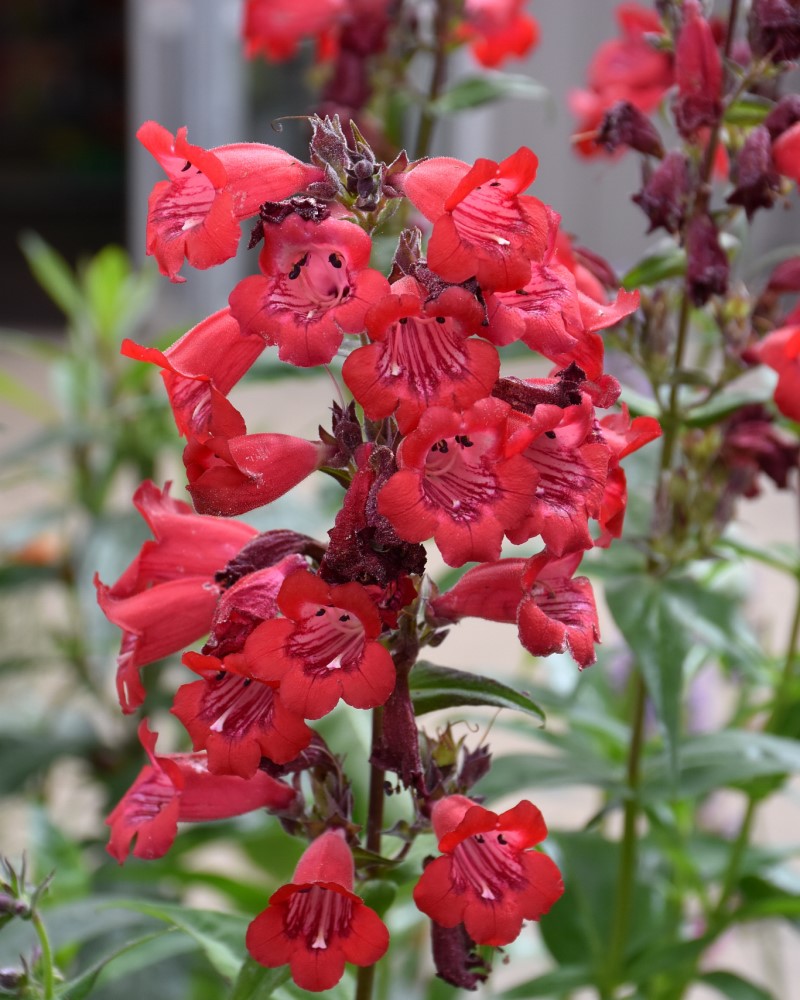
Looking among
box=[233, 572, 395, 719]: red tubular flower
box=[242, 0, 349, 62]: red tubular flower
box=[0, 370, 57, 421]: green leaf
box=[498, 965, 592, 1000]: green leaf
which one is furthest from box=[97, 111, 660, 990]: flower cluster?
box=[0, 370, 57, 421]: green leaf

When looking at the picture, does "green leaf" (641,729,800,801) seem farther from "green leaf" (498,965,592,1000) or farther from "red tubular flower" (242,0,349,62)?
"red tubular flower" (242,0,349,62)

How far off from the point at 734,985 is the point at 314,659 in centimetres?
49

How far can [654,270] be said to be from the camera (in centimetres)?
66

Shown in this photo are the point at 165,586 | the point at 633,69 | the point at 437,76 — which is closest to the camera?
the point at 165,586

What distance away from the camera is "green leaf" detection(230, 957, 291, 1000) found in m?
0.46

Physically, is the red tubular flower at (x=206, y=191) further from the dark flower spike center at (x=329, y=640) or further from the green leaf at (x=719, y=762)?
the green leaf at (x=719, y=762)

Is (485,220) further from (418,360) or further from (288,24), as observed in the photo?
(288,24)

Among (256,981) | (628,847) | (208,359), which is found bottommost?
(628,847)

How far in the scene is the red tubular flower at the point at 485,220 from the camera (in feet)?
1.22

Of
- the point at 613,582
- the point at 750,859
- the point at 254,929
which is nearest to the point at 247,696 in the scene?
the point at 254,929

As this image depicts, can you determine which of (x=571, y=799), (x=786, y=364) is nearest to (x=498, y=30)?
(x=786, y=364)

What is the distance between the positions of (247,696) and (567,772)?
329 millimetres

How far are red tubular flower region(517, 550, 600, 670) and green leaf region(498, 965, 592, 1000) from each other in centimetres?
36

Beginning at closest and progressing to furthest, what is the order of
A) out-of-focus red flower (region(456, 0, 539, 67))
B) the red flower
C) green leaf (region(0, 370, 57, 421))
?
the red flower < out-of-focus red flower (region(456, 0, 539, 67)) < green leaf (region(0, 370, 57, 421))
